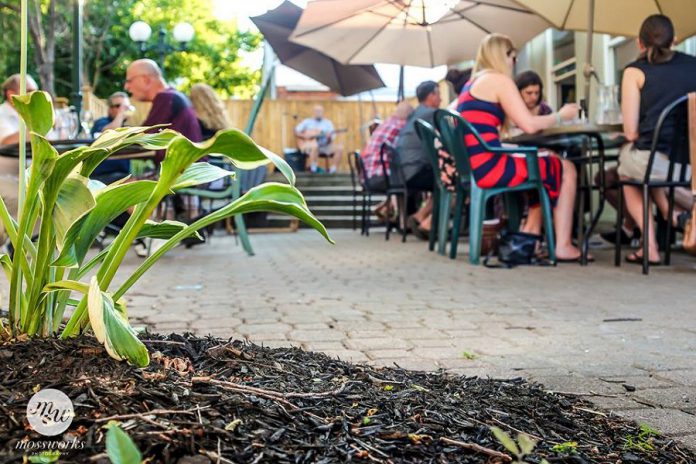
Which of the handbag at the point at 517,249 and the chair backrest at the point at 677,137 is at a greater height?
the chair backrest at the point at 677,137

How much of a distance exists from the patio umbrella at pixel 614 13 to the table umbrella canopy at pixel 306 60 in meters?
4.46

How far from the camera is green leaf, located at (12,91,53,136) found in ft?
5.43

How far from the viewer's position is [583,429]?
5.69ft

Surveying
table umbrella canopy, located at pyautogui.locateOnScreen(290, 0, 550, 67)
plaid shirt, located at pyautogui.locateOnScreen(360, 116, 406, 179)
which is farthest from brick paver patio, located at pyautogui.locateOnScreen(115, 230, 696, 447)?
table umbrella canopy, located at pyautogui.locateOnScreen(290, 0, 550, 67)

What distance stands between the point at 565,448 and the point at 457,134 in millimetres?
4558

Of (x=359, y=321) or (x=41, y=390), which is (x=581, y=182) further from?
(x=41, y=390)

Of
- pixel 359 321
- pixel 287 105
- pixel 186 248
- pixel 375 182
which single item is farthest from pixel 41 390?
pixel 287 105

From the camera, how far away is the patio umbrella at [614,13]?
7215mm

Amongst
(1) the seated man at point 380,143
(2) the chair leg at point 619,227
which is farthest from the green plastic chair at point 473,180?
(1) the seated man at point 380,143

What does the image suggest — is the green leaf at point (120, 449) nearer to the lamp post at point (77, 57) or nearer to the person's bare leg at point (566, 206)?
the person's bare leg at point (566, 206)

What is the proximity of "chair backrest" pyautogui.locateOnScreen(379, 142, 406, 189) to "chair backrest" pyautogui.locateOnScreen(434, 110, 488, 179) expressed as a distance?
7.34 ft

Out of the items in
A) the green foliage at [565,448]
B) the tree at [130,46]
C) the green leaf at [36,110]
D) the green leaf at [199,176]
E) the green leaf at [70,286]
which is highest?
the tree at [130,46]

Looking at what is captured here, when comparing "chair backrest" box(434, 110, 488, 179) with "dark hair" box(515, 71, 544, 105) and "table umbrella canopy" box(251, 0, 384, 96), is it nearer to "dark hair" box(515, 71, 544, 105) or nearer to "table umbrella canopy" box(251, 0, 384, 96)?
"dark hair" box(515, 71, 544, 105)

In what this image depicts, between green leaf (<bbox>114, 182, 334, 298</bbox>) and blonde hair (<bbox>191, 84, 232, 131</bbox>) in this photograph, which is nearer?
green leaf (<bbox>114, 182, 334, 298</bbox>)
